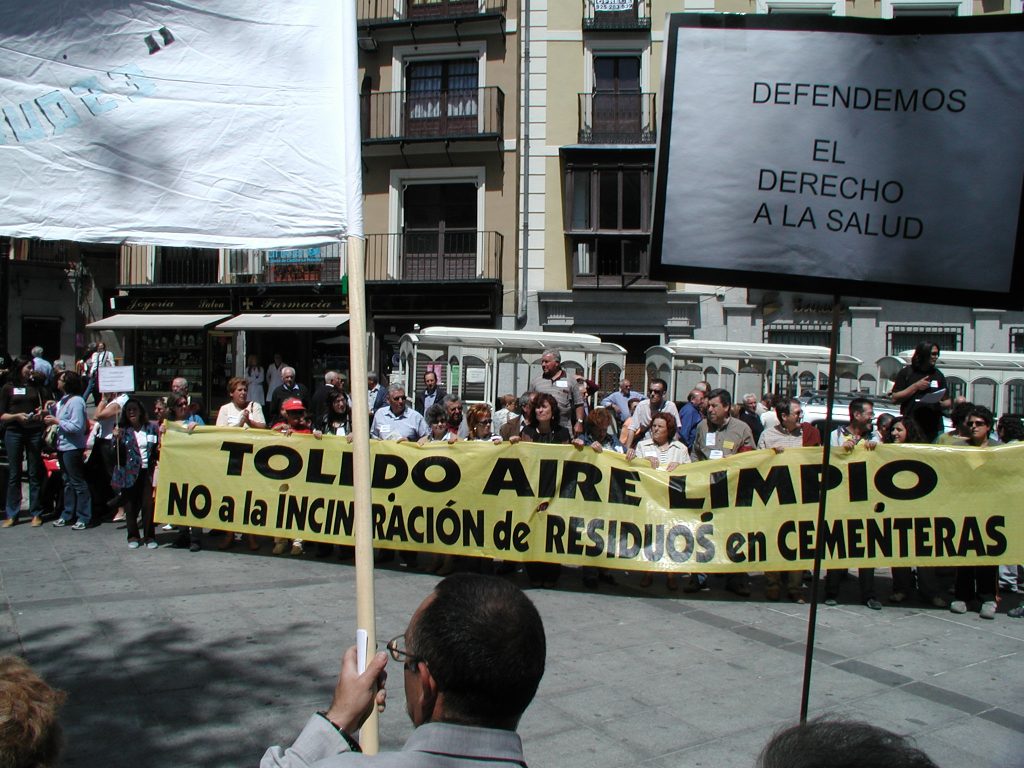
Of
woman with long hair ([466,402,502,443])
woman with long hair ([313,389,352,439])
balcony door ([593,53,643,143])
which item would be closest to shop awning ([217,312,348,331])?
balcony door ([593,53,643,143])

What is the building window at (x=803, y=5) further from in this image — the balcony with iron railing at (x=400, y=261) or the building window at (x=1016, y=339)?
the building window at (x=1016, y=339)

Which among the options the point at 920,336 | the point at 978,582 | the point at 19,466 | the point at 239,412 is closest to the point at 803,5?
the point at 920,336

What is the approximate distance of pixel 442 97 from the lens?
23.6 m

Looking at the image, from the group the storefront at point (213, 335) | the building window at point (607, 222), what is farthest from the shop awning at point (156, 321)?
the building window at point (607, 222)

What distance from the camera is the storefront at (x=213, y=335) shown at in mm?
23844

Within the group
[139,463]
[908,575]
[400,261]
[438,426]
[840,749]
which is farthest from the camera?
[400,261]

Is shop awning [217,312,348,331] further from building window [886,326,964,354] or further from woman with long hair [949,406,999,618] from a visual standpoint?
woman with long hair [949,406,999,618]

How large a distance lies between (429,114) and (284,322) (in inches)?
278

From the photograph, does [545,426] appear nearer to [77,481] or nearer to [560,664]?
[560,664]

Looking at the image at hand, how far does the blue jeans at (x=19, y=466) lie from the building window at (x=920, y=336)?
19.7 meters

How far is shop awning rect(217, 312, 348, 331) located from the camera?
870 inches

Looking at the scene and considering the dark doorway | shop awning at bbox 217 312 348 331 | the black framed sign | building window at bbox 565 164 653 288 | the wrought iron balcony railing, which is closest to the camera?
the black framed sign

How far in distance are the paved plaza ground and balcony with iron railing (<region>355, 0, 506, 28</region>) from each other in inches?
749

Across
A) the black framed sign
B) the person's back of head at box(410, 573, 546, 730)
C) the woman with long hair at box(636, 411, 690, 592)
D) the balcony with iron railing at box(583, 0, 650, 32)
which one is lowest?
the woman with long hair at box(636, 411, 690, 592)
